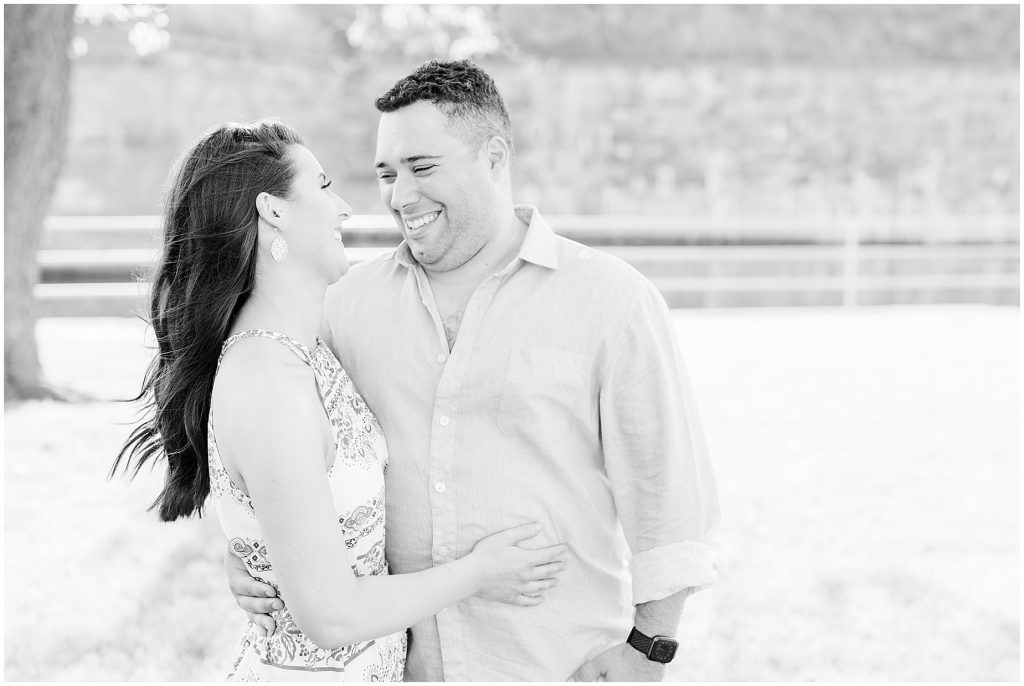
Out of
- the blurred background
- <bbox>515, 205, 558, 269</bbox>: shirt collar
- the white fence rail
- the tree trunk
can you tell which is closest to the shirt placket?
<bbox>515, 205, 558, 269</bbox>: shirt collar

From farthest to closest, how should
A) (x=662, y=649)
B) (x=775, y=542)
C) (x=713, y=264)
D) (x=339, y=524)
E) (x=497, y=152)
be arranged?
(x=713, y=264) < (x=775, y=542) < (x=497, y=152) < (x=662, y=649) < (x=339, y=524)

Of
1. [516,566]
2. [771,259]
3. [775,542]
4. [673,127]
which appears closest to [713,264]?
[771,259]

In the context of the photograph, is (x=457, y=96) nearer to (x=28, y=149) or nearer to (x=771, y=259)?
(x=28, y=149)

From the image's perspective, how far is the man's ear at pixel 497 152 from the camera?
203 cm

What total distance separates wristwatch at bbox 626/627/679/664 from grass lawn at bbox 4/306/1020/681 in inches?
43.1

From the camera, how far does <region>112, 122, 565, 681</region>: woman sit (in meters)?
1.44

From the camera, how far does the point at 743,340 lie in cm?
859

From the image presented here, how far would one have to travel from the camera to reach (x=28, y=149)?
6020 millimetres

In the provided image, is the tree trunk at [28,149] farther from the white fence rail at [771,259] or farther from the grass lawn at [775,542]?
the white fence rail at [771,259]

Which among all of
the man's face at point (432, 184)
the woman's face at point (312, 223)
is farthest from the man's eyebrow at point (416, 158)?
the woman's face at point (312, 223)

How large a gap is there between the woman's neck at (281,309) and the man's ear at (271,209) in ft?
0.31

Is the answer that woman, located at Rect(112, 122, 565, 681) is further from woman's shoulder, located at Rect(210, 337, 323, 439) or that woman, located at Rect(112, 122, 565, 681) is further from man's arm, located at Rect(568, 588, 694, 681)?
man's arm, located at Rect(568, 588, 694, 681)

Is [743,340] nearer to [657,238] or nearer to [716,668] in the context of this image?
[716,668]

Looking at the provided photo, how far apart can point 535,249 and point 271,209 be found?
21.5 inches
